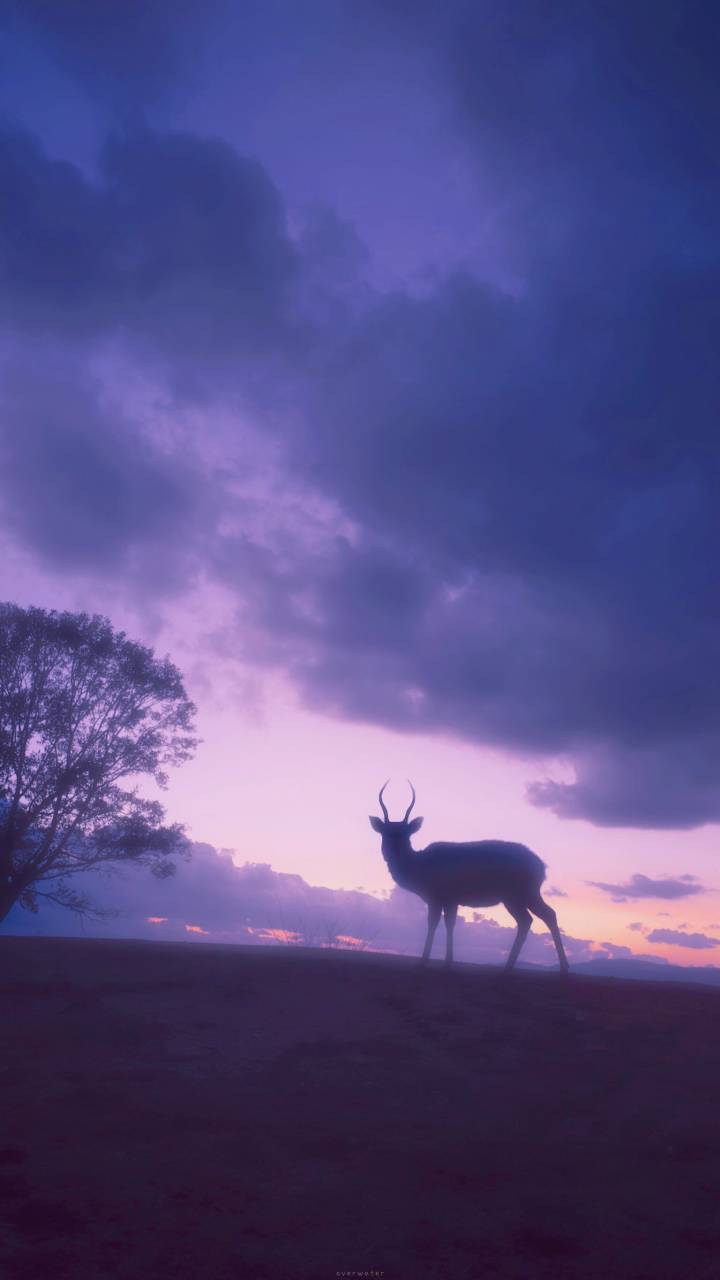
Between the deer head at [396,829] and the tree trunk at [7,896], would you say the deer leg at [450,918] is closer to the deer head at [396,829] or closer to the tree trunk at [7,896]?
the deer head at [396,829]

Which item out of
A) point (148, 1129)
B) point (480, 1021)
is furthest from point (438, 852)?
point (148, 1129)

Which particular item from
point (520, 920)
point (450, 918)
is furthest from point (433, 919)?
point (520, 920)

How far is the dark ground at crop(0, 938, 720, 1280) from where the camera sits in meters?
5.06

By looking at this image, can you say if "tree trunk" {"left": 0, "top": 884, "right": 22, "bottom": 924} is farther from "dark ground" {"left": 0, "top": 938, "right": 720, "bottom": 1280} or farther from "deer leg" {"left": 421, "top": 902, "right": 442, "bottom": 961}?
"deer leg" {"left": 421, "top": 902, "right": 442, "bottom": 961}

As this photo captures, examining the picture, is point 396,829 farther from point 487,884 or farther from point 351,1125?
point 351,1125

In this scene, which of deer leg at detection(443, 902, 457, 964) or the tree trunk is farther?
the tree trunk

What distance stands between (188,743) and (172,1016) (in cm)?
2040

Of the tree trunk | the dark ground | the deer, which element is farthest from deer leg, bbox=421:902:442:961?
the tree trunk

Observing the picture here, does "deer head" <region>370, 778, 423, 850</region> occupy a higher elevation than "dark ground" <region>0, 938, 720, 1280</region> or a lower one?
higher

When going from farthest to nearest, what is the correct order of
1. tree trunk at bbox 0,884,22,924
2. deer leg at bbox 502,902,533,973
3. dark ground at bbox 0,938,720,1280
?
tree trunk at bbox 0,884,22,924 → deer leg at bbox 502,902,533,973 → dark ground at bbox 0,938,720,1280

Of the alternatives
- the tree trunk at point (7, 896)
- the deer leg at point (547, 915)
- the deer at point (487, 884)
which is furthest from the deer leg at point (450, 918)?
the tree trunk at point (7, 896)

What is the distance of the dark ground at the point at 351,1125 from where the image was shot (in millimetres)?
5062

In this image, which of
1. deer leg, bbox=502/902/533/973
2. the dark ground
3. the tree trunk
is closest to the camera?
the dark ground

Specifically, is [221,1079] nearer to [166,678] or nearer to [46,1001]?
[46,1001]
